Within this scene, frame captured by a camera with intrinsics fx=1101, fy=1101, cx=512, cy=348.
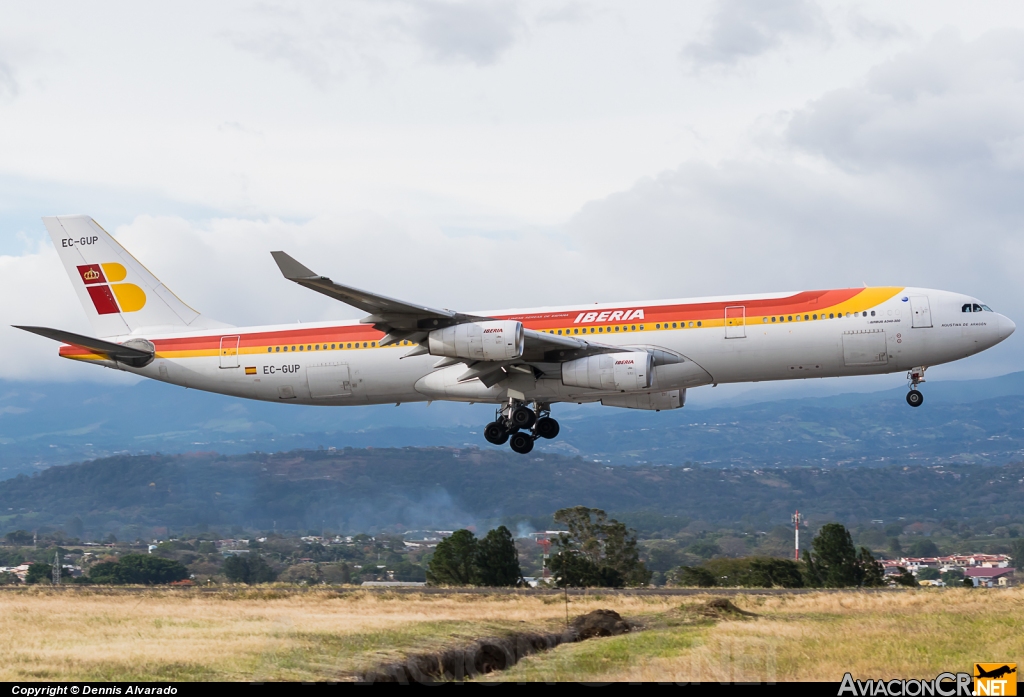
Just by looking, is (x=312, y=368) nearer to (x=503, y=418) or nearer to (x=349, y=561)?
(x=503, y=418)

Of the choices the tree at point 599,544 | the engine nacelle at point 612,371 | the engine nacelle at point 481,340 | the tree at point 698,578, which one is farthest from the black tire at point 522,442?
the tree at point 698,578

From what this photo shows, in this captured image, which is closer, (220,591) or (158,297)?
(158,297)

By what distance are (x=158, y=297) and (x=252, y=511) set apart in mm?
121812

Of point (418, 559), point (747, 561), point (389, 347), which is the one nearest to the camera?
point (389, 347)

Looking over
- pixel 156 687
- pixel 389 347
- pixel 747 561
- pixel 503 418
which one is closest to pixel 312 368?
pixel 389 347

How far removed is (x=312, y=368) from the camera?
43.8 metres

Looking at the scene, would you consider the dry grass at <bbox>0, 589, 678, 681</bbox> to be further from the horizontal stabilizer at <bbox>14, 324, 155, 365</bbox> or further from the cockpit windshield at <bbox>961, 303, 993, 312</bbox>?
the cockpit windshield at <bbox>961, 303, 993, 312</bbox>

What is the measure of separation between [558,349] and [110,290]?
872 inches

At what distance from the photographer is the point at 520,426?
43.1 metres

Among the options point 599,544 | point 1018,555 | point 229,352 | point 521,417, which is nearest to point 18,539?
point 599,544

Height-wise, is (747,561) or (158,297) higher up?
(158,297)

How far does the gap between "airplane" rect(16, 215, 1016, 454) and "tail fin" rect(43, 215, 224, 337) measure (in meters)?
2.53

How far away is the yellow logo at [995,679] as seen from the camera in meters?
22.3

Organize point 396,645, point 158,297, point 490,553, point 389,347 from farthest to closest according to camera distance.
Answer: point 490,553, point 158,297, point 389,347, point 396,645
